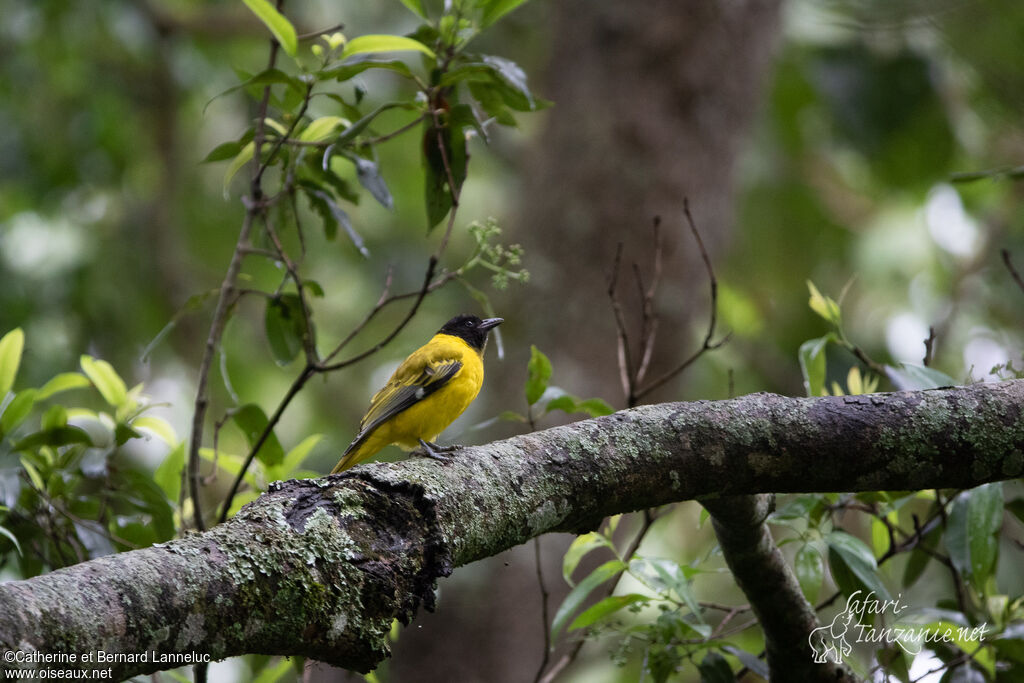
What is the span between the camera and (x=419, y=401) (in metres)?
3.60

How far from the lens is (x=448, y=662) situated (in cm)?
501

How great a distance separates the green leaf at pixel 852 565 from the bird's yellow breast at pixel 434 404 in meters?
1.65

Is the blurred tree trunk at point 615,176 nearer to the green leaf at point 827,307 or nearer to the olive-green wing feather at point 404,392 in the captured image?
the olive-green wing feather at point 404,392

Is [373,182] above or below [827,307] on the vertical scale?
above

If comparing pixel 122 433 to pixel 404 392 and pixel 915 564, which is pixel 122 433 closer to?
pixel 404 392

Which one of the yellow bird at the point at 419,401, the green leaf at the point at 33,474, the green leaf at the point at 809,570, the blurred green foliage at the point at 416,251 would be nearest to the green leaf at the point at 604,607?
the blurred green foliage at the point at 416,251

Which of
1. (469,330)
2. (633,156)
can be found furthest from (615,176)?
(469,330)

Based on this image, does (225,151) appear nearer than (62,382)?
No

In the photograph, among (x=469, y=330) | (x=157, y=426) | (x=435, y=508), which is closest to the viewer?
(x=435, y=508)

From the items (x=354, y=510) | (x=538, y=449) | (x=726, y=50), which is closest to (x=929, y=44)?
(x=726, y=50)

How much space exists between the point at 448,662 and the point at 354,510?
371 centimetres

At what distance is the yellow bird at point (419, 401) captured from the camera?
3.54m

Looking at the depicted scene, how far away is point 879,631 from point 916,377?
2.46 feet

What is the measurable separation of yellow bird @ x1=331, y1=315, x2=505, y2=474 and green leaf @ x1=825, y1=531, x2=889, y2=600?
157cm
